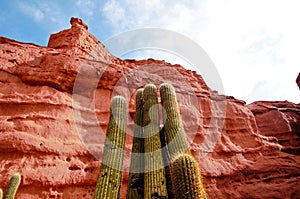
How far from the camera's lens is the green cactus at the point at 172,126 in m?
3.45

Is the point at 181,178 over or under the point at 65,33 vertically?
under

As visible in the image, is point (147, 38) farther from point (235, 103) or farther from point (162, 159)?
point (235, 103)

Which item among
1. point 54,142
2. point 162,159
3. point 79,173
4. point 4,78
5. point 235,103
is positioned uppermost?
point 235,103

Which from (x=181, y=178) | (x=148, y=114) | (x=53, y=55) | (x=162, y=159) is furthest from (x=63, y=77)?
(x=181, y=178)

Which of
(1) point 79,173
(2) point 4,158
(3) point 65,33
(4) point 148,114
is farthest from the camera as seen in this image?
(3) point 65,33

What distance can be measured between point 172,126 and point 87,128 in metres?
6.96

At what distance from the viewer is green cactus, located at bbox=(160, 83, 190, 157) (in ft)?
11.3

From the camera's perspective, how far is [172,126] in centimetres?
379

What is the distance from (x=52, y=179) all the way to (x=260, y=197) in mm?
9627

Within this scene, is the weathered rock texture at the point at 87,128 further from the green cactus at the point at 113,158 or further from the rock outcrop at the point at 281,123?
the green cactus at the point at 113,158

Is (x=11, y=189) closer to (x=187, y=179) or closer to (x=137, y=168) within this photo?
(x=137, y=168)

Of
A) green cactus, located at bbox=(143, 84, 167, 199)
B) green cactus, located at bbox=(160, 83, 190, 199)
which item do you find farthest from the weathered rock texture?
green cactus, located at bbox=(160, 83, 190, 199)

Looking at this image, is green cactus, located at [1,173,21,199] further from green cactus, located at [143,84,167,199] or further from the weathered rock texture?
green cactus, located at [143,84,167,199]

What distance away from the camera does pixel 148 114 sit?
4.09 m
